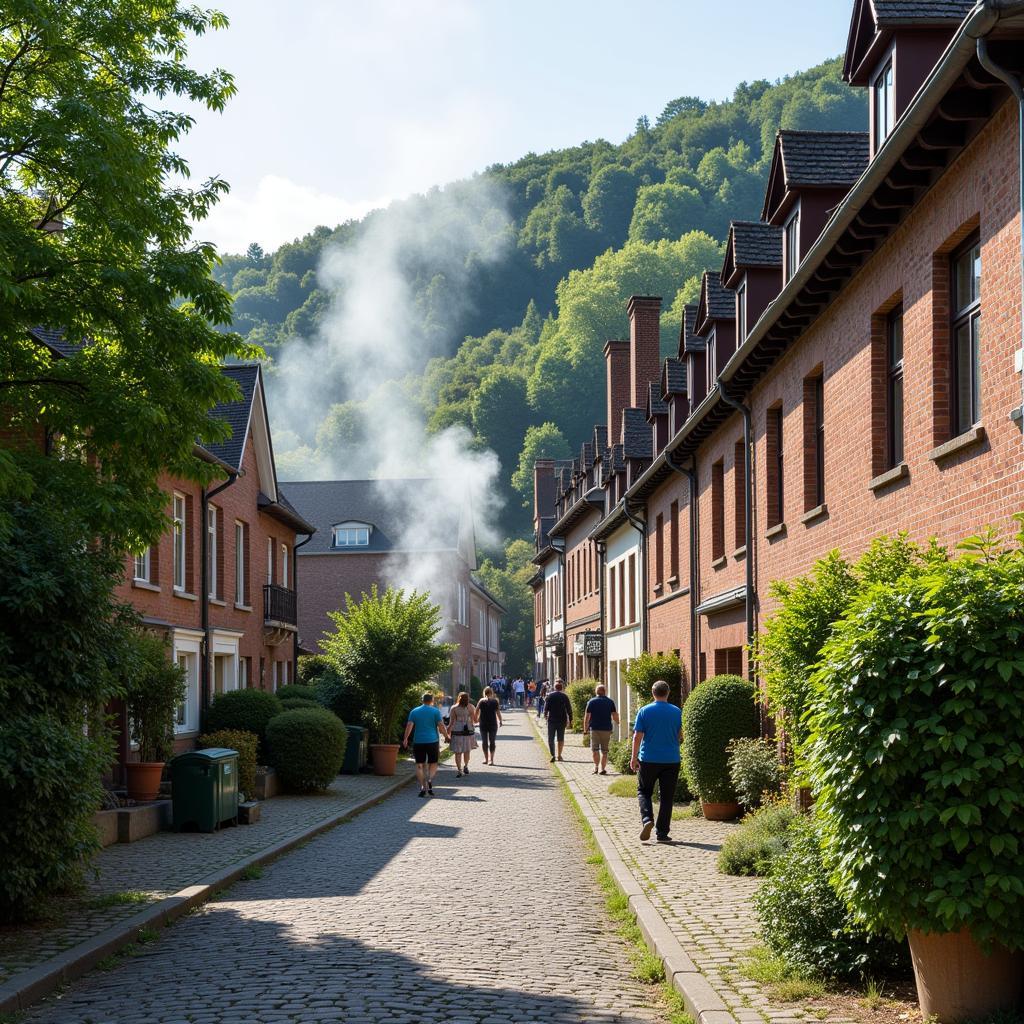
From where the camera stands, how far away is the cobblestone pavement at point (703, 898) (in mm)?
6867

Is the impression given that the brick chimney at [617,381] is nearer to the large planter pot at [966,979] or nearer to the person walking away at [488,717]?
the person walking away at [488,717]

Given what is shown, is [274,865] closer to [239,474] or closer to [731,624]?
[731,624]

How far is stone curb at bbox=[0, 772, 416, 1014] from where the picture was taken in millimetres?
7387

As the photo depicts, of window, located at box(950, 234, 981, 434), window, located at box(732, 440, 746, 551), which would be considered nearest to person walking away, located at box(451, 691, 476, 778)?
window, located at box(732, 440, 746, 551)

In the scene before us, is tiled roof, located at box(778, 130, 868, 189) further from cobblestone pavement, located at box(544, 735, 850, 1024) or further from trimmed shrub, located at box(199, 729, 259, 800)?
trimmed shrub, located at box(199, 729, 259, 800)

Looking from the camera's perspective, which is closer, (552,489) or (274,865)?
(274,865)

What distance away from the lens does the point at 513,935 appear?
9336 millimetres

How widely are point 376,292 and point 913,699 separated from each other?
125278mm

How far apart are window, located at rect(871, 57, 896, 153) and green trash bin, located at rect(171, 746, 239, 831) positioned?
1063 centimetres

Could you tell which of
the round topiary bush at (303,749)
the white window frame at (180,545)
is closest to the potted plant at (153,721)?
the round topiary bush at (303,749)

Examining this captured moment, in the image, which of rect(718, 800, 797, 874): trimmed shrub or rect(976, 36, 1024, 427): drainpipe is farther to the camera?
rect(718, 800, 797, 874): trimmed shrub

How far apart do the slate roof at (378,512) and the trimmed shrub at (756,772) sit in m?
46.6

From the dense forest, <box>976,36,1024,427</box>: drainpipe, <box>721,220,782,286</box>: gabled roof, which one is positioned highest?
the dense forest

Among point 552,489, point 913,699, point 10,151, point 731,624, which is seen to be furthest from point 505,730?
point 913,699
